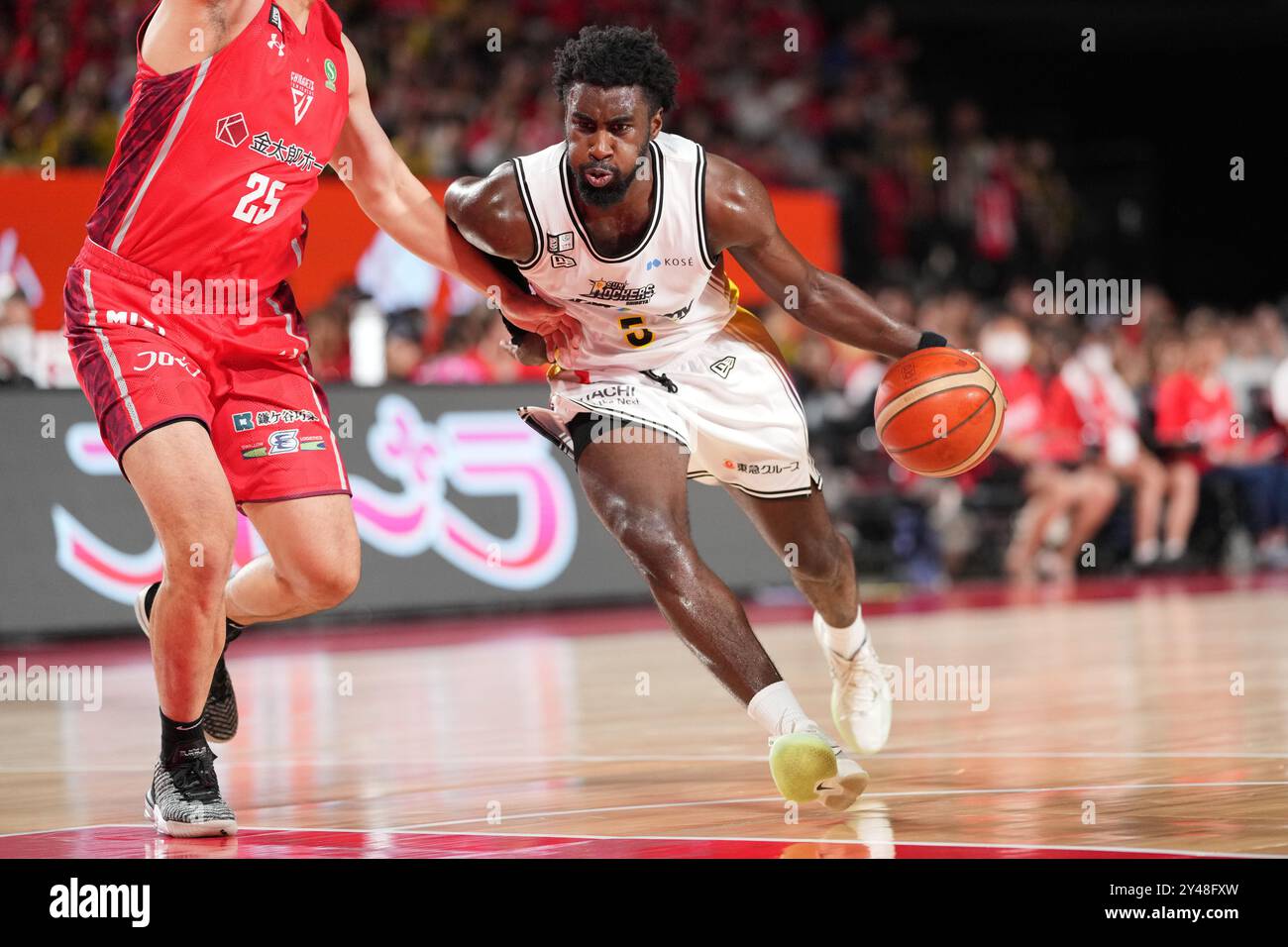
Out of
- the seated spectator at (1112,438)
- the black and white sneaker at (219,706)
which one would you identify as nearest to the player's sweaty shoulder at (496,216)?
the black and white sneaker at (219,706)

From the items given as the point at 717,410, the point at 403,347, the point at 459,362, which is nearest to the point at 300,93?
the point at 717,410

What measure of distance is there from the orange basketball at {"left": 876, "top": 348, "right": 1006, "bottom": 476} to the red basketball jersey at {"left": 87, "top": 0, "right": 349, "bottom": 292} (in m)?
1.79

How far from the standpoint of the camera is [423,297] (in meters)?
Result: 13.5

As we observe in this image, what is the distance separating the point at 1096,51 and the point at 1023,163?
343 centimetres

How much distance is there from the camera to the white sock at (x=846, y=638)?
19.9ft

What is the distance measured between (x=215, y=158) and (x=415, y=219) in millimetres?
852

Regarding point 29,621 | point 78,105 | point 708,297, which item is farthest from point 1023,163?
point 708,297

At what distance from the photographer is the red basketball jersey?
4.74 metres

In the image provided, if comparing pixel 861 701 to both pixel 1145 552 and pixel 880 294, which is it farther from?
pixel 880 294

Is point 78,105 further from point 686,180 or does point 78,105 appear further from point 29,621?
point 686,180

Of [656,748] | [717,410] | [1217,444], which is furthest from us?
[1217,444]

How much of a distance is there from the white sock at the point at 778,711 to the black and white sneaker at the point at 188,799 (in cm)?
138

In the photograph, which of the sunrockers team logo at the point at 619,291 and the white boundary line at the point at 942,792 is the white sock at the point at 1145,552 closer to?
the white boundary line at the point at 942,792

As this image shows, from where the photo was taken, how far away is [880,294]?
16438mm
